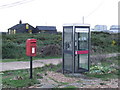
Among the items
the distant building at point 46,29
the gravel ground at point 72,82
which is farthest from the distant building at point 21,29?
the gravel ground at point 72,82

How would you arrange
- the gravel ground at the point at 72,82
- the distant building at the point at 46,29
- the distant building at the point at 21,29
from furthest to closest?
the distant building at the point at 46,29, the distant building at the point at 21,29, the gravel ground at the point at 72,82

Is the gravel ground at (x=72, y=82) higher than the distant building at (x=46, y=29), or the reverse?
the distant building at (x=46, y=29)

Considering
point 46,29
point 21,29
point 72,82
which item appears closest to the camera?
point 72,82

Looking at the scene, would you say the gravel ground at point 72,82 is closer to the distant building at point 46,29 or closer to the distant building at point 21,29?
the distant building at point 21,29

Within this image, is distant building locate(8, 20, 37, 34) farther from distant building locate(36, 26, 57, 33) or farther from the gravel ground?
the gravel ground

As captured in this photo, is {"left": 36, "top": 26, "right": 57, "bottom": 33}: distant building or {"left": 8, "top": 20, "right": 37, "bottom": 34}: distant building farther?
{"left": 36, "top": 26, "right": 57, "bottom": 33}: distant building

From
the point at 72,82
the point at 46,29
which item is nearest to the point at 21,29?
the point at 46,29

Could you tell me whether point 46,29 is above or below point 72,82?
above

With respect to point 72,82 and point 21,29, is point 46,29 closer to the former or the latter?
point 21,29

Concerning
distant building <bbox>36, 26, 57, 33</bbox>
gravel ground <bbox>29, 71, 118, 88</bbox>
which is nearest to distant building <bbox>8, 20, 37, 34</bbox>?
distant building <bbox>36, 26, 57, 33</bbox>

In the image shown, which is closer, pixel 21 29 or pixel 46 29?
pixel 21 29

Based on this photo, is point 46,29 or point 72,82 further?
point 46,29

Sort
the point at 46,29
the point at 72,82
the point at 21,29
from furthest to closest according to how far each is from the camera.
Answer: the point at 46,29, the point at 21,29, the point at 72,82

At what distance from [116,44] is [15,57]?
529 inches
